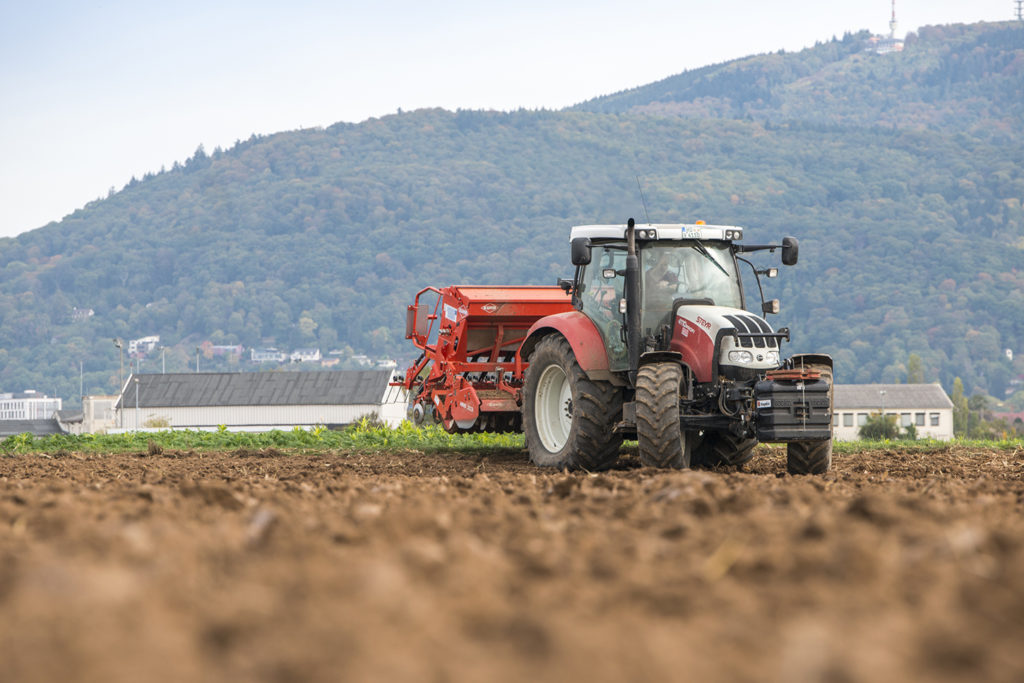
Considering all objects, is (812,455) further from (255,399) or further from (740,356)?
(255,399)

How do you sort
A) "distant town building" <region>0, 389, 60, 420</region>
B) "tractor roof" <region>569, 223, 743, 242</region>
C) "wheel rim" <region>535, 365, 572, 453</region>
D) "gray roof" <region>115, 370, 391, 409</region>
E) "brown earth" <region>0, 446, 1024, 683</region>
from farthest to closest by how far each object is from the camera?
"distant town building" <region>0, 389, 60, 420</region>, "gray roof" <region>115, 370, 391, 409</region>, "wheel rim" <region>535, 365, 572, 453</region>, "tractor roof" <region>569, 223, 743, 242</region>, "brown earth" <region>0, 446, 1024, 683</region>

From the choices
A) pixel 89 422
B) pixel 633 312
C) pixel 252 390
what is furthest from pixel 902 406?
pixel 633 312

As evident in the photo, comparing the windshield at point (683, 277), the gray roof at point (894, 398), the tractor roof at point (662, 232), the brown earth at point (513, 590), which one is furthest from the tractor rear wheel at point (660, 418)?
the gray roof at point (894, 398)

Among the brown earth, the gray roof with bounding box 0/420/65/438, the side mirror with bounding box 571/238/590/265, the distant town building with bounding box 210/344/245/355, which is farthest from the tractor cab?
the distant town building with bounding box 210/344/245/355

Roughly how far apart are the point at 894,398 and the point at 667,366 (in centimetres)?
9444

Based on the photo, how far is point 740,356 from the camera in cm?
995

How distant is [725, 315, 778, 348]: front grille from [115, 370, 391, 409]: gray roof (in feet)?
237

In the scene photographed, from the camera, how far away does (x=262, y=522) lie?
4609mm

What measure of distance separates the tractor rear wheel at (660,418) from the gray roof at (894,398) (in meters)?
88.4

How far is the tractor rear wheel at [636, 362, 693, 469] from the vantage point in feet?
31.3

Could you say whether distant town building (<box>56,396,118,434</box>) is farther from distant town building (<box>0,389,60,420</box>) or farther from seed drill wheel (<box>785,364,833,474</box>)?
seed drill wheel (<box>785,364,833,474</box>)

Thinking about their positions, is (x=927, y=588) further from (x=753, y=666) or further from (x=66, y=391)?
(x=66, y=391)

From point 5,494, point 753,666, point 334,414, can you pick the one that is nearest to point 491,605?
point 753,666

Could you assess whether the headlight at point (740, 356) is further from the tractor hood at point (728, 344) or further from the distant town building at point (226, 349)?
the distant town building at point (226, 349)
